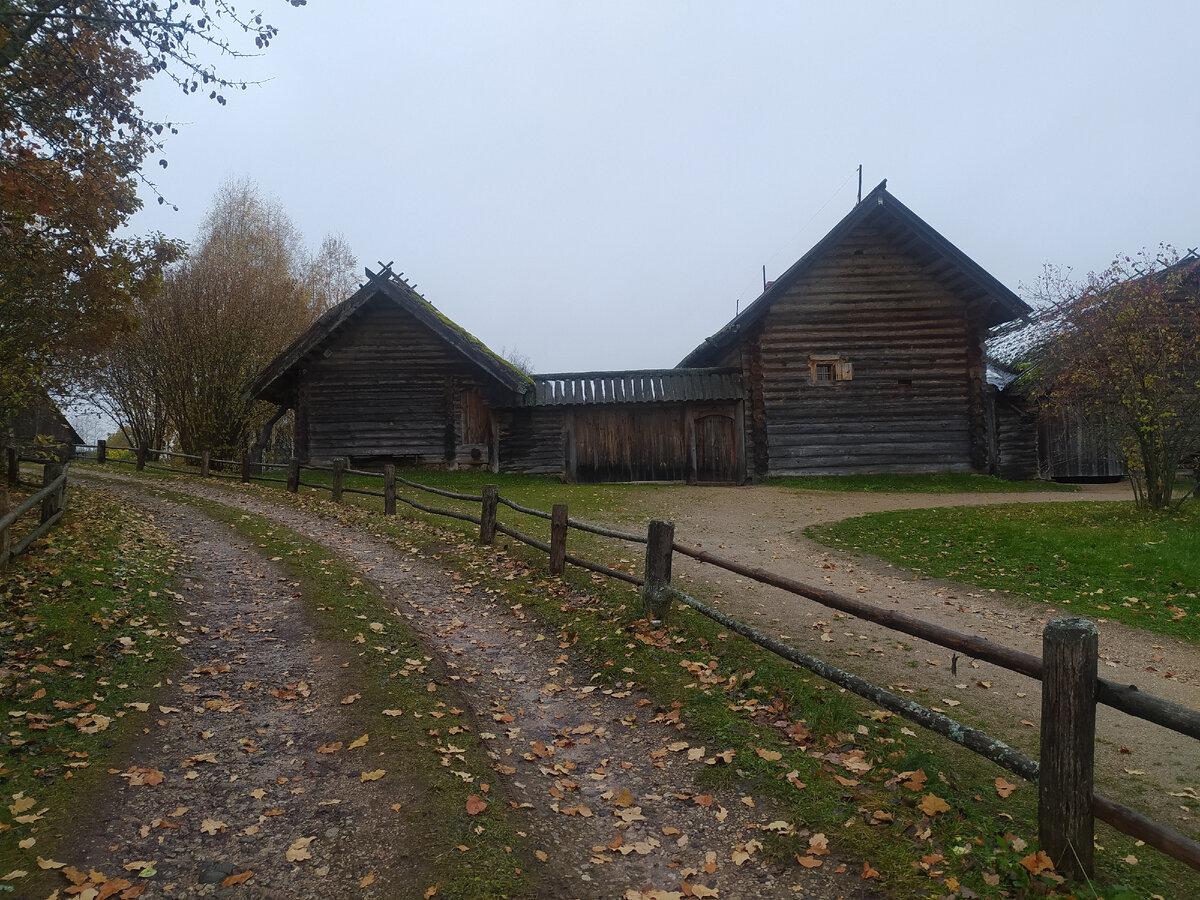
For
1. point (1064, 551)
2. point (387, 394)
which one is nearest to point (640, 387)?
point (387, 394)

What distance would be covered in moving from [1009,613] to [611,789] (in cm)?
599

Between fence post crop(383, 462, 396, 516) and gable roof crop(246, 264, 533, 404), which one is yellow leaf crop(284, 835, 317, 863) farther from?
gable roof crop(246, 264, 533, 404)

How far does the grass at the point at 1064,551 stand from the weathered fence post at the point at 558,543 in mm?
5391

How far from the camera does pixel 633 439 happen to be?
23.6 metres

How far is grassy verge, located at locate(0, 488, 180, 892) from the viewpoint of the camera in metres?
4.30

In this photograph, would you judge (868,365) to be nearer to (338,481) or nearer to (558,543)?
(558,543)

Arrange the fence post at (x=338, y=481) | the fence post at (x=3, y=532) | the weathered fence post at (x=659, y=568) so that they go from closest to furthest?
the weathered fence post at (x=659, y=568), the fence post at (x=3, y=532), the fence post at (x=338, y=481)

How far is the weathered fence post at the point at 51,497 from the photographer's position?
1068cm

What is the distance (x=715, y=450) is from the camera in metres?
23.4

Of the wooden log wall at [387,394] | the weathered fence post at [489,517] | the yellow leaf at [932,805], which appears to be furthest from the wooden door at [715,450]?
the yellow leaf at [932,805]

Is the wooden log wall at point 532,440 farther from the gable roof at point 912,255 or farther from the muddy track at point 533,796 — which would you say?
the muddy track at point 533,796

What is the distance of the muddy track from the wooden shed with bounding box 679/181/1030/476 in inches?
642

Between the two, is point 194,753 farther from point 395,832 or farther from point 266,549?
point 266,549

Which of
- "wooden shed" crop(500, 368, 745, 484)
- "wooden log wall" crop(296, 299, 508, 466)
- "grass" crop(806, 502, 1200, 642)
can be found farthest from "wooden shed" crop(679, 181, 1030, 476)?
"wooden log wall" crop(296, 299, 508, 466)
